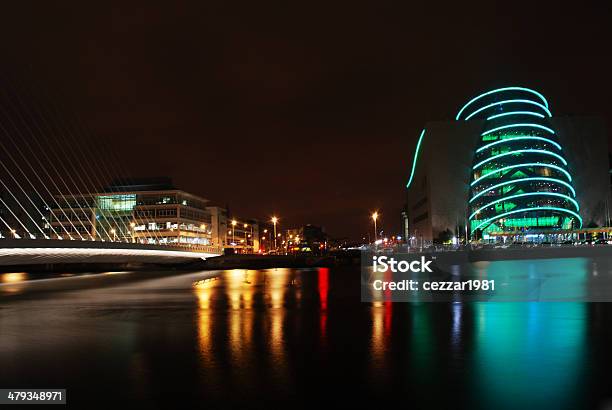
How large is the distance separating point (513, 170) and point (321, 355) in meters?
92.1

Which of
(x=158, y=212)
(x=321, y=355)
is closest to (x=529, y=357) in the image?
(x=321, y=355)

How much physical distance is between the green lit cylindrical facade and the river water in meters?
79.0

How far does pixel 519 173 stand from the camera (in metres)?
95.9

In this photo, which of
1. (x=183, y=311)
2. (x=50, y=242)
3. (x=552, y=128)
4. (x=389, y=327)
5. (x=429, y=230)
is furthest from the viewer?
(x=429, y=230)

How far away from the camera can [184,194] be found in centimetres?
10850

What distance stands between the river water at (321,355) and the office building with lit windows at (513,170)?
79.5 meters

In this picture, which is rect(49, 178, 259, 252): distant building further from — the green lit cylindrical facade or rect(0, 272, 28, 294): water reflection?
the green lit cylindrical facade

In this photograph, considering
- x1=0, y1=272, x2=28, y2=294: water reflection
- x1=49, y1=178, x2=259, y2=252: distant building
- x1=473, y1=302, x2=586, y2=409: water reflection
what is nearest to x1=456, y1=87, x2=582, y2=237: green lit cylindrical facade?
x1=49, y1=178, x2=259, y2=252: distant building

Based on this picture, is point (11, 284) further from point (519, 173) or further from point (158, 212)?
point (519, 173)

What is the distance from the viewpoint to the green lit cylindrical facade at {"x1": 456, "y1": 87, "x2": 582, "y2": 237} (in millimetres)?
94875

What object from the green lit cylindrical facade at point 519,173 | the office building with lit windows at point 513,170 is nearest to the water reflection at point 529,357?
the office building with lit windows at point 513,170

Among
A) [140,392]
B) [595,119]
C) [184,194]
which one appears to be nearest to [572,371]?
[140,392]

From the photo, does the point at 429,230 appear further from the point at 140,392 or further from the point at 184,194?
the point at 140,392

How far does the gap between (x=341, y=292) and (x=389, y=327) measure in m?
13.3
